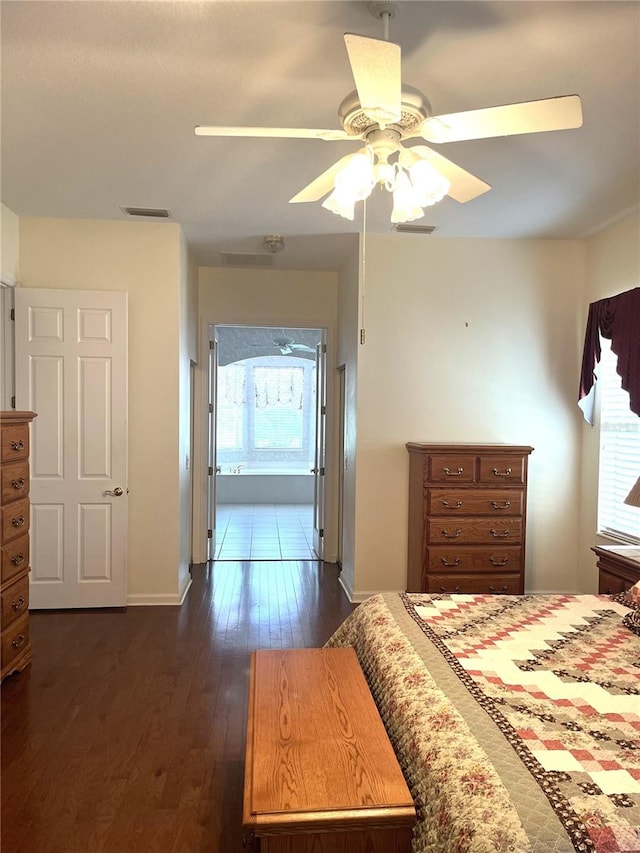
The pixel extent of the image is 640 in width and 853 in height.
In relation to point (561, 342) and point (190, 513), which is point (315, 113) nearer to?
point (561, 342)

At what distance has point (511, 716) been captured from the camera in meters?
1.48

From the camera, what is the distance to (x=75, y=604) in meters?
4.09

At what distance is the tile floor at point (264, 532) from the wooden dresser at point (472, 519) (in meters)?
2.14

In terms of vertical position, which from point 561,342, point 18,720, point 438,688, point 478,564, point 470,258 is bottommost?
point 18,720

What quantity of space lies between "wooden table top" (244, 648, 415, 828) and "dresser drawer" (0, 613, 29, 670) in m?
1.64

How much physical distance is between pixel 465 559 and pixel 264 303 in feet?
9.93

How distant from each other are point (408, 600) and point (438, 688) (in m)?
0.79

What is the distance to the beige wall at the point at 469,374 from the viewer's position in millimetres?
4391

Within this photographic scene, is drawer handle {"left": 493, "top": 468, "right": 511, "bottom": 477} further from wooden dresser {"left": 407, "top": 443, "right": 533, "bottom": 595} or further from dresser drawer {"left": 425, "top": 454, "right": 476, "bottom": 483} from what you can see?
dresser drawer {"left": 425, "top": 454, "right": 476, "bottom": 483}

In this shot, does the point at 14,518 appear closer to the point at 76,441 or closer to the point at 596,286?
the point at 76,441

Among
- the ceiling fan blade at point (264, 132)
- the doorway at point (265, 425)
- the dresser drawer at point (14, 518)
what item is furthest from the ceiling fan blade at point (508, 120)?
the doorway at point (265, 425)

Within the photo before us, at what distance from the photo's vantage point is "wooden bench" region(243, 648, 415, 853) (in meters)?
1.28

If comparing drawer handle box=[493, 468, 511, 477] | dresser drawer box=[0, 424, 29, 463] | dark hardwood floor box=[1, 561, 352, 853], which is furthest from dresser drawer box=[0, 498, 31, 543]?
drawer handle box=[493, 468, 511, 477]

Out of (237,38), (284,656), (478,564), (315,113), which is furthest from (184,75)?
(478,564)
